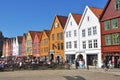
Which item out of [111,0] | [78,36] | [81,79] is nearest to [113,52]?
[111,0]

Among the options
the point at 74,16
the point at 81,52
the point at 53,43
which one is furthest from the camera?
the point at 53,43

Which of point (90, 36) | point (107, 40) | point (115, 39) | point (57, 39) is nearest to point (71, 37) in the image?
point (57, 39)

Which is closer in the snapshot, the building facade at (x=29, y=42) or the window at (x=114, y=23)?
the window at (x=114, y=23)

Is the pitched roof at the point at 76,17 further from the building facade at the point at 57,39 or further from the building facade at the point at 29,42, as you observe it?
the building facade at the point at 29,42

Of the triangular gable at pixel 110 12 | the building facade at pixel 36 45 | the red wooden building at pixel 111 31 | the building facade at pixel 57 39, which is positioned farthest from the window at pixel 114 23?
the building facade at pixel 36 45

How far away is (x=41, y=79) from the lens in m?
27.2

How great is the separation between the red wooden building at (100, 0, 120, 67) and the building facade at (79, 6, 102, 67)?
5.34 feet

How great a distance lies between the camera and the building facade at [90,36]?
53844mm

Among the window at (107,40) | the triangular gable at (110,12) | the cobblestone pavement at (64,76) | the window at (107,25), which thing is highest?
the triangular gable at (110,12)

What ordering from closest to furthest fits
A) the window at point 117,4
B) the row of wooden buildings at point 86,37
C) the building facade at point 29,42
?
the window at point 117,4, the row of wooden buildings at point 86,37, the building facade at point 29,42

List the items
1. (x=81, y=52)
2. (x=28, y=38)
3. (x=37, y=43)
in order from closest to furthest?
(x=81, y=52), (x=37, y=43), (x=28, y=38)

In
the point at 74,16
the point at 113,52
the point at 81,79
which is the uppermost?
the point at 74,16

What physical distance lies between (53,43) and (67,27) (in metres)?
9.05

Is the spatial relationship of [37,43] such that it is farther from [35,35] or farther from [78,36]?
[78,36]
